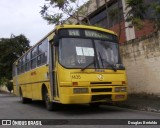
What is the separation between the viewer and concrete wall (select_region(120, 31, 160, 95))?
15.6 metres

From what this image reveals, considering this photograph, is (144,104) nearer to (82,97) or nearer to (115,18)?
(82,97)

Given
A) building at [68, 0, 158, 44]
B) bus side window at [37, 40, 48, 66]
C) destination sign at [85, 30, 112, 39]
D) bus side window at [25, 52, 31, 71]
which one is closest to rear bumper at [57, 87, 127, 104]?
destination sign at [85, 30, 112, 39]

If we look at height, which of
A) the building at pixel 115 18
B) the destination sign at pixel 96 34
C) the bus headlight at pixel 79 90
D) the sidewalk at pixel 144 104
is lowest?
the sidewalk at pixel 144 104

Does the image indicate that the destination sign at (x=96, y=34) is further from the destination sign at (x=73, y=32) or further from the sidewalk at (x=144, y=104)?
the sidewalk at (x=144, y=104)

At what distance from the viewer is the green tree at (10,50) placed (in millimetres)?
50344

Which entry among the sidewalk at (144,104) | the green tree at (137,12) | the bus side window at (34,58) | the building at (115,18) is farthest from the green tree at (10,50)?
the green tree at (137,12)

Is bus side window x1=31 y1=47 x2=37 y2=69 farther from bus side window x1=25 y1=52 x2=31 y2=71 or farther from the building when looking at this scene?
the building

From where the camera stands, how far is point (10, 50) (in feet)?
166

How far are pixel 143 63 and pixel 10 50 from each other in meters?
36.3

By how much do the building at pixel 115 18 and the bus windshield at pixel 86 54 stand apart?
5912 mm

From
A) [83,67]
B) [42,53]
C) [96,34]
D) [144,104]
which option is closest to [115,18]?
[42,53]

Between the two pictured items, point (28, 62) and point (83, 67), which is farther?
point (28, 62)

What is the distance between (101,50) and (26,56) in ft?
24.7

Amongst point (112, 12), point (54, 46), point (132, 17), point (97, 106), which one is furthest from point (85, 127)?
point (112, 12)
